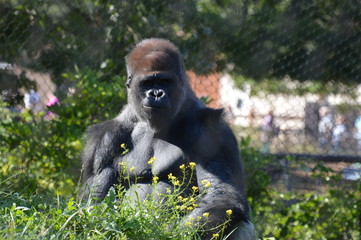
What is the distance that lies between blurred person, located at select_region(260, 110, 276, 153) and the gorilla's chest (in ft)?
9.12

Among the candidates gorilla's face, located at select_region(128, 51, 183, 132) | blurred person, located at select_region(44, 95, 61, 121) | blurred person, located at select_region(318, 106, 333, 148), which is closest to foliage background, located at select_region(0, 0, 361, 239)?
A: blurred person, located at select_region(44, 95, 61, 121)

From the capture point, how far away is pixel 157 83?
402cm

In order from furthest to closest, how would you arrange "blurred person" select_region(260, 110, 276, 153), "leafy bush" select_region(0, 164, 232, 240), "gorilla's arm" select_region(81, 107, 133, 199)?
"blurred person" select_region(260, 110, 276, 153) → "gorilla's arm" select_region(81, 107, 133, 199) → "leafy bush" select_region(0, 164, 232, 240)

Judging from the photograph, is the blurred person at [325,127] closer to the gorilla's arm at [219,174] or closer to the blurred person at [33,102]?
the gorilla's arm at [219,174]

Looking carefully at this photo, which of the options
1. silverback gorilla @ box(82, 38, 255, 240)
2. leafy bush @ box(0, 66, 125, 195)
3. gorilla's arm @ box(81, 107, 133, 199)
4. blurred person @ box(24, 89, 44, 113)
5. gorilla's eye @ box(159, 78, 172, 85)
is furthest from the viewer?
blurred person @ box(24, 89, 44, 113)

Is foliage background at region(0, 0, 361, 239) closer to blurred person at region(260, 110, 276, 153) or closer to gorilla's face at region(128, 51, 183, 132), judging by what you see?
blurred person at region(260, 110, 276, 153)

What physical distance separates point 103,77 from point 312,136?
7.71 ft

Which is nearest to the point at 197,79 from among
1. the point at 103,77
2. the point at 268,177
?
the point at 103,77

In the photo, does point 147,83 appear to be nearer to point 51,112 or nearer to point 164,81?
point 164,81

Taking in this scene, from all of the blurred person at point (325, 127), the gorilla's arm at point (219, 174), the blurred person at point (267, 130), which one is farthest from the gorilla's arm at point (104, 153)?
the blurred person at point (325, 127)

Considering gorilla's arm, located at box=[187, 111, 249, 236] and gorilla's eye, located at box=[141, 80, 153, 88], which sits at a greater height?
gorilla's eye, located at box=[141, 80, 153, 88]

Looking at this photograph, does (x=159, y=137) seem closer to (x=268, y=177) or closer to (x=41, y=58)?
(x=268, y=177)

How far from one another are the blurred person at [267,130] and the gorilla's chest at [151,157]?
9.12 feet

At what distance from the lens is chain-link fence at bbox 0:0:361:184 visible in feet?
22.1
